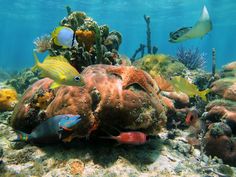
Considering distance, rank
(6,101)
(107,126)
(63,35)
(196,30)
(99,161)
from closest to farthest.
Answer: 1. (99,161)
2. (107,126)
3. (63,35)
4. (196,30)
5. (6,101)

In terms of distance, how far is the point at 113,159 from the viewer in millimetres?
4312

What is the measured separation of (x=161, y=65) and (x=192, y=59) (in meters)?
3.65

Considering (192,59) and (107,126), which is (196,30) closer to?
(107,126)

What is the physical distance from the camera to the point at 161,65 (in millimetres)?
10664

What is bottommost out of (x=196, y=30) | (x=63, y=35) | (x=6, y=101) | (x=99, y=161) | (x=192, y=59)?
(x=99, y=161)

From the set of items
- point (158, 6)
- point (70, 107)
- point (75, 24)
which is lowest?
point (70, 107)

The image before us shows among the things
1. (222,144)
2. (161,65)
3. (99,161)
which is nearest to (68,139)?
(99,161)

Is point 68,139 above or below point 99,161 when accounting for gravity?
above

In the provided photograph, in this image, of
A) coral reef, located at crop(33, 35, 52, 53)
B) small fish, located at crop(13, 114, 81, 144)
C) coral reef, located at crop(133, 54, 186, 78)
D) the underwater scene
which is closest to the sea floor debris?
the underwater scene

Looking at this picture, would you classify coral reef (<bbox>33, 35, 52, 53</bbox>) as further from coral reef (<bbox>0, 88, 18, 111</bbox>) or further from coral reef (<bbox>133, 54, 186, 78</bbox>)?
coral reef (<bbox>133, 54, 186, 78</bbox>)

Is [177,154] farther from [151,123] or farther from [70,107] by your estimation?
[70,107]

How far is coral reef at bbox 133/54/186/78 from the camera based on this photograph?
1030 centimetres

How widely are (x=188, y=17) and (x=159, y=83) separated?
48386mm

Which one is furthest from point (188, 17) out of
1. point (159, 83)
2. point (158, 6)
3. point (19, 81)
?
point (159, 83)
